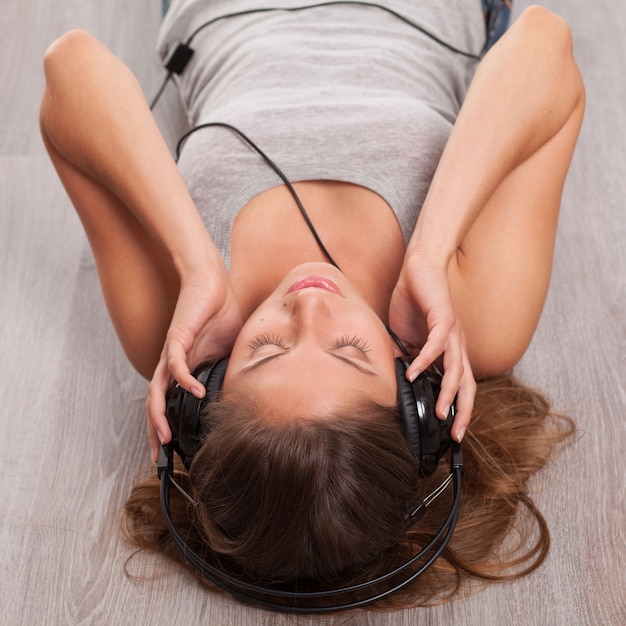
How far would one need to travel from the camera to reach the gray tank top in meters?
1.34

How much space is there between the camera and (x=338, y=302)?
1.11 metres

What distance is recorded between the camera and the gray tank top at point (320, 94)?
1.34 meters

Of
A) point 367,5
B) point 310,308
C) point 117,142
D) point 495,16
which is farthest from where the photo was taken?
point 495,16

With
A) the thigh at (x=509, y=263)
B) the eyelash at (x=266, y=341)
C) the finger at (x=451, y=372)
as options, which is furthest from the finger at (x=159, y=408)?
the thigh at (x=509, y=263)

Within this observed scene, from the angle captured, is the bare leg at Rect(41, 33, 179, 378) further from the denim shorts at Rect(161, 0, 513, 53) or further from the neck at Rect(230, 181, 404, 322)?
the denim shorts at Rect(161, 0, 513, 53)

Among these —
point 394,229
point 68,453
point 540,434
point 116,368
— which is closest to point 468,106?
point 394,229

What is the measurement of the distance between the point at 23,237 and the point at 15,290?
14 centimetres

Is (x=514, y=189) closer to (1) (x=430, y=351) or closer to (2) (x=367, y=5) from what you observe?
(1) (x=430, y=351)

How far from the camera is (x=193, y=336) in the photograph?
1.13 m

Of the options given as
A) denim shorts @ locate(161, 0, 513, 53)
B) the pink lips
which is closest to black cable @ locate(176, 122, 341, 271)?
the pink lips

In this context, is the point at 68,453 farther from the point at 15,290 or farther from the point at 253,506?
the point at 253,506

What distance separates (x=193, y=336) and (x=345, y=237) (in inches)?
13.3

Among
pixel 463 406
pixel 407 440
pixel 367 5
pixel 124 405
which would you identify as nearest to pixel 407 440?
pixel 407 440

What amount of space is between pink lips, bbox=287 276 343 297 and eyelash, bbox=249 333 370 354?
89mm
